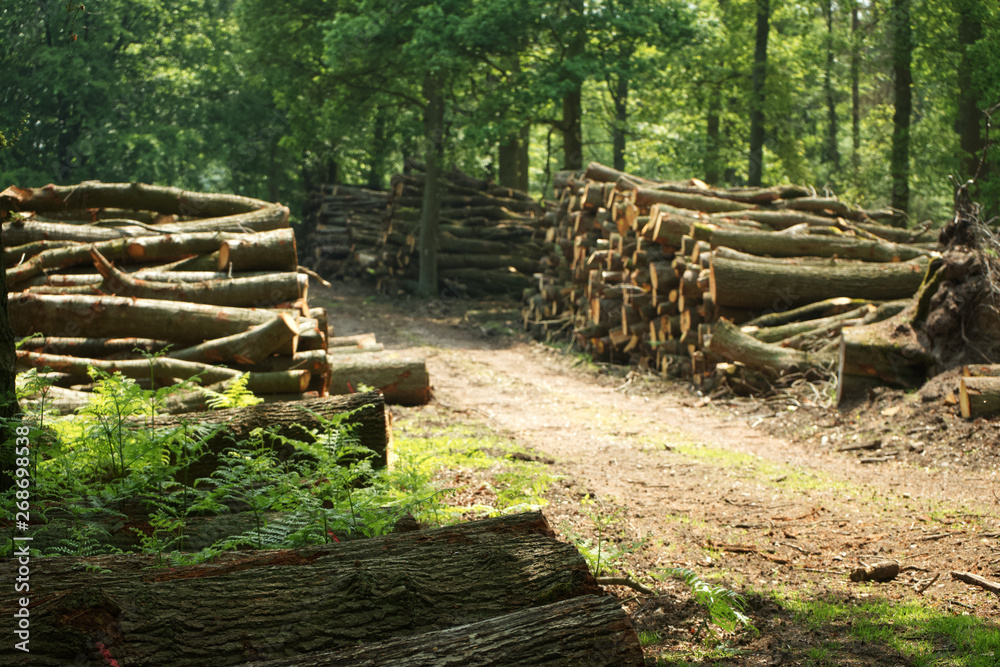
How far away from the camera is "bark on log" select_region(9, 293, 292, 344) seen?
712 centimetres

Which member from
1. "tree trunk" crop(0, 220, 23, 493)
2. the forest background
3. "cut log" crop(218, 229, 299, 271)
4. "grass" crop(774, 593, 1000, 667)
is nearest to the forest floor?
"grass" crop(774, 593, 1000, 667)

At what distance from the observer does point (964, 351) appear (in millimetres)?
7918

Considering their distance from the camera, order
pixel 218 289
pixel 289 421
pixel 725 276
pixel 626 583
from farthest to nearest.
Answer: pixel 725 276, pixel 218 289, pixel 289 421, pixel 626 583

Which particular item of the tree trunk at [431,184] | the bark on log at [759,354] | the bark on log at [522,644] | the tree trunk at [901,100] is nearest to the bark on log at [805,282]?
the bark on log at [759,354]

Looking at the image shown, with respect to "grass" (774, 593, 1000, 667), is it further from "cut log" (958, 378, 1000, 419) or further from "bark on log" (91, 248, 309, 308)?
"bark on log" (91, 248, 309, 308)

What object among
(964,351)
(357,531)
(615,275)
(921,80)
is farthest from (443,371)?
(921,80)

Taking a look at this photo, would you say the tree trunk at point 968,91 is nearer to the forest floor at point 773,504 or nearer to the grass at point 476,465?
the forest floor at point 773,504

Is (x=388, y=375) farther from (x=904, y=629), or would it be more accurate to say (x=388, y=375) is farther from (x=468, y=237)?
(x=468, y=237)

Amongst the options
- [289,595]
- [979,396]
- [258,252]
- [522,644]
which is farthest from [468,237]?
[522,644]

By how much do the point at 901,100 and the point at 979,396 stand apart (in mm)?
13805

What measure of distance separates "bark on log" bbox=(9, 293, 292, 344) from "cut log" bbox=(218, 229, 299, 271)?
3.37 ft

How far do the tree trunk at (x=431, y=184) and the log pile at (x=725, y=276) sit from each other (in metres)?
5.60

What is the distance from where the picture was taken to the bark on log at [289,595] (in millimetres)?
2352

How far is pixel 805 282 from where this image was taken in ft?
35.2
